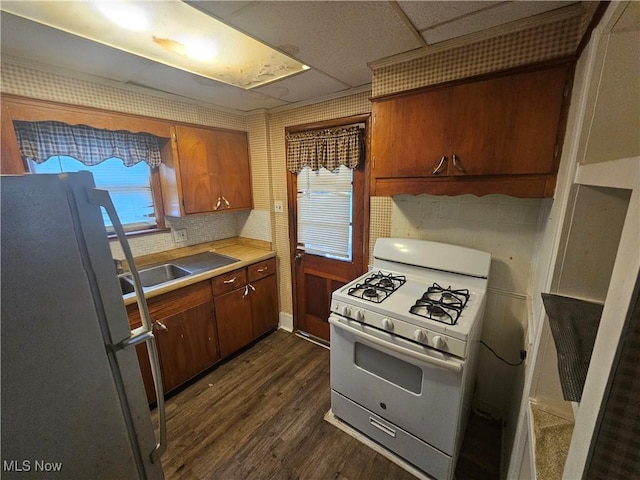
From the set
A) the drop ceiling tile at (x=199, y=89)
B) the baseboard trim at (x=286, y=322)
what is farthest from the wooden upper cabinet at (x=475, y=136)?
the baseboard trim at (x=286, y=322)

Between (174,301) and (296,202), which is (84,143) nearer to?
(174,301)

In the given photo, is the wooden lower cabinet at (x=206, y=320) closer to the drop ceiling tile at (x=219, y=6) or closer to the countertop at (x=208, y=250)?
the countertop at (x=208, y=250)

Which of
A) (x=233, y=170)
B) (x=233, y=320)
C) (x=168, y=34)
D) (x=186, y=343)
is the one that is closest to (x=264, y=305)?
(x=233, y=320)

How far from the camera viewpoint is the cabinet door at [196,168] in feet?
6.93

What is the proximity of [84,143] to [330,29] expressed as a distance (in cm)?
176

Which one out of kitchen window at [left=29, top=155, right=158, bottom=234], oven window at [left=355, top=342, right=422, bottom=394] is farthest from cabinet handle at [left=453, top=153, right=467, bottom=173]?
kitchen window at [left=29, top=155, right=158, bottom=234]

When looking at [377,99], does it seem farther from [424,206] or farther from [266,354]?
[266,354]

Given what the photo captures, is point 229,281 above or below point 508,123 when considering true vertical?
below

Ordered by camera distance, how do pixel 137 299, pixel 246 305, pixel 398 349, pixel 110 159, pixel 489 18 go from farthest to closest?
1. pixel 246 305
2. pixel 110 159
3. pixel 398 349
4. pixel 489 18
5. pixel 137 299

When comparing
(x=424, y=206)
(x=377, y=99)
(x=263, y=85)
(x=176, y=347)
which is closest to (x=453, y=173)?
(x=424, y=206)

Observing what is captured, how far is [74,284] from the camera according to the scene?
655 mm

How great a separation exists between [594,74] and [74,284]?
1.53 m

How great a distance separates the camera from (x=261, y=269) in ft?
8.25

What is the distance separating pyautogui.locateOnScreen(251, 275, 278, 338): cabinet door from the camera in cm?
250
